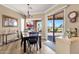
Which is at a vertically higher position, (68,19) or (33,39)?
(68,19)

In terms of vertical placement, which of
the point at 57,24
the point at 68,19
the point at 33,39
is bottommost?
the point at 33,39

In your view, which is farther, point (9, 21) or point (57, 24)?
point (57, 24)

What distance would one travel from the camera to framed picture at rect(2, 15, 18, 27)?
333cm

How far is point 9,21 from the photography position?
11.7 feet

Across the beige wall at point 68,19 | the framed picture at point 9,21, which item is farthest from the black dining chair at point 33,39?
the beige wall at point 68,19

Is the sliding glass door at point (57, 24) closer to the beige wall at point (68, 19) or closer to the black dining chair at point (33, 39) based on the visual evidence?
the beige wall at point (68, 19)

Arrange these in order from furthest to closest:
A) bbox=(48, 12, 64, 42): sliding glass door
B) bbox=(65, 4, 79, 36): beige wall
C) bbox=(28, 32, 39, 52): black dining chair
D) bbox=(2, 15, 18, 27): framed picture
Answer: bbox=(28, 32, 39, 52): black dining chair → bbox=(48, 12, 64, 42): sliding glass door → bbox=(2, 15, 18, 27): framed picture → bbox=(65, 4, 79, 36): beige wall


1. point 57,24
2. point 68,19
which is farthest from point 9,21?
point 68,19

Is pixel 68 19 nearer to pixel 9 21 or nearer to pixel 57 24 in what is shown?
pixel 57 24

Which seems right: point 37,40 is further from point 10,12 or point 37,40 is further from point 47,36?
point 47,36

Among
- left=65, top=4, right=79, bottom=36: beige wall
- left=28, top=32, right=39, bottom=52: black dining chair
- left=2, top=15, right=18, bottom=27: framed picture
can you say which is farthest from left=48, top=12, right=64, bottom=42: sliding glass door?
left=2, top=15, right=18, bottom=27: framed picture

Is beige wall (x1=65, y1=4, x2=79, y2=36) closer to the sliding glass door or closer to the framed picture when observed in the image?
the sliding glass door
